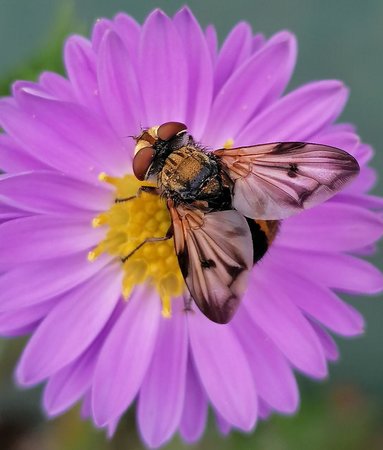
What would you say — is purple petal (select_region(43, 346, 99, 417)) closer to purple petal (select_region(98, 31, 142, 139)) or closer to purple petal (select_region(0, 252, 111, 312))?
purple petal (select_region(0, 252, 111, 312))

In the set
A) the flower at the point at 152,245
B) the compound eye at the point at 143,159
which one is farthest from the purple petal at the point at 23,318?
the compound eye at the point at 143,159

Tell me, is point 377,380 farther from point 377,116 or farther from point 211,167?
point 211,167

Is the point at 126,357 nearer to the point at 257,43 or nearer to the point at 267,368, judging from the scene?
the point at 267,368

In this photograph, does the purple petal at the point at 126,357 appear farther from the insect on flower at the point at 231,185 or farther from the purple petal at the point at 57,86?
the purple petal at the point at 57,86

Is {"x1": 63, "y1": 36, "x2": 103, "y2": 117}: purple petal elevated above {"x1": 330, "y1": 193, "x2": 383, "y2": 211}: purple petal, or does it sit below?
above

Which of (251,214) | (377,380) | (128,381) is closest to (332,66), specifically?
(377,380)

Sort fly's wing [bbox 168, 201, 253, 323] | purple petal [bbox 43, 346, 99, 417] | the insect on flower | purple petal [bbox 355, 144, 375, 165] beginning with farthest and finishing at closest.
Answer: purple petal [bbox 355, 144, 375, 165] < purple petal [bbox 43, 346, 99, 417] < the insect on flower < fly's wing [bbox 168, 201, 253, 323]

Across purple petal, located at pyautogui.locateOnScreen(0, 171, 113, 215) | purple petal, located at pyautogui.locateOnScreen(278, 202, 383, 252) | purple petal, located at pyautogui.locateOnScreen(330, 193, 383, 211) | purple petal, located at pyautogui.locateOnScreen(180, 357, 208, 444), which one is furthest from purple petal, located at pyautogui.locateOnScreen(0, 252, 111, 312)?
purple petal, located at pyautogui.locateOnScreen(330, 193, 383, 211)
